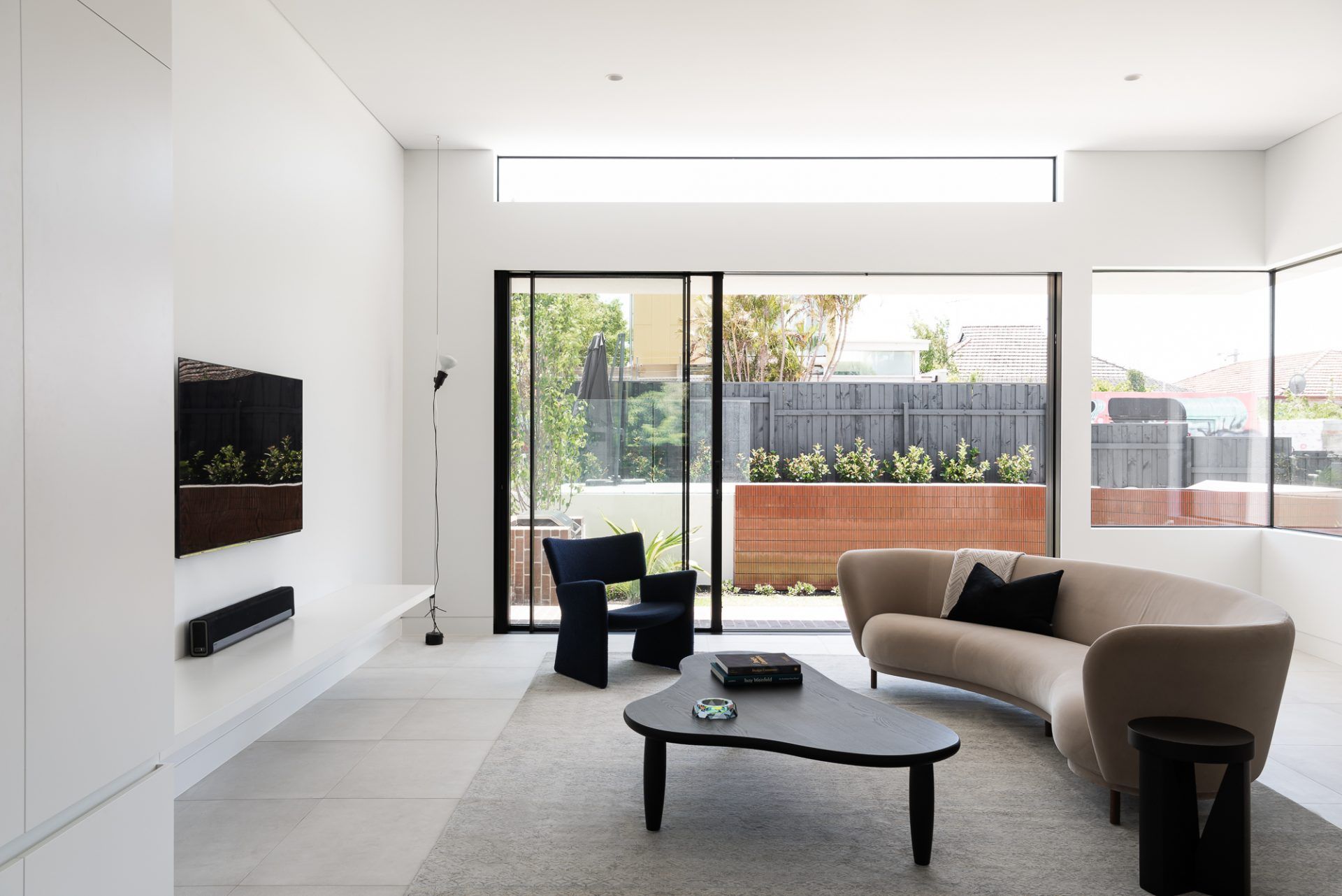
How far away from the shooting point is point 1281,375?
563cm

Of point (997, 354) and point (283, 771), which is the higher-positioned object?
point (997, 354)

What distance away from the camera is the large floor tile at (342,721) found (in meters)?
3.77

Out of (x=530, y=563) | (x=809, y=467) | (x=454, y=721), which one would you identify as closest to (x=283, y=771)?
(x=454, y=721)

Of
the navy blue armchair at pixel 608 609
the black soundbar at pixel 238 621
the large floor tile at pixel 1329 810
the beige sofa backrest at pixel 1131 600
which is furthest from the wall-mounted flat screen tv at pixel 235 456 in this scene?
the large floor tile at pixel 1329 810

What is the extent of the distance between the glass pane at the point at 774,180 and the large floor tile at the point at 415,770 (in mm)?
3674

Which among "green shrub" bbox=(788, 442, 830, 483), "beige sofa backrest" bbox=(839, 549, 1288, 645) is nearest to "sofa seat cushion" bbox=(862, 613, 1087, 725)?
"beige sofa backrest" bbox=(839, 549, 1288, 645)

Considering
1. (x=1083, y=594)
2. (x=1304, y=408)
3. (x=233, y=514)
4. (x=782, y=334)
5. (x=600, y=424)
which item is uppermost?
(x=782, y=334)

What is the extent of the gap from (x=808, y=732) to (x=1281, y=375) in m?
4.78

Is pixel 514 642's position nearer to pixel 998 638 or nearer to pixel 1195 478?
pixel 998 638

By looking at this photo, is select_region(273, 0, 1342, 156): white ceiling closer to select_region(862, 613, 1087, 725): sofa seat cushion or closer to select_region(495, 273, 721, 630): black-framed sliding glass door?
select_region(495, 273, 721, 630): black-framed sliding glass door

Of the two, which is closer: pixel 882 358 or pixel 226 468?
pixel 226 468

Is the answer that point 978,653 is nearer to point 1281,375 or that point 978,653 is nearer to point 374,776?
point 374,776

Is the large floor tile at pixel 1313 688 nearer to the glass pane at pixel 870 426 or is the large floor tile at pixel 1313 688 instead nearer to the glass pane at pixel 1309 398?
the glass pane at pixel 1309 398

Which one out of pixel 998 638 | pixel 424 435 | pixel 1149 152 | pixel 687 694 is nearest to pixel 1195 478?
pixel 1149 152
